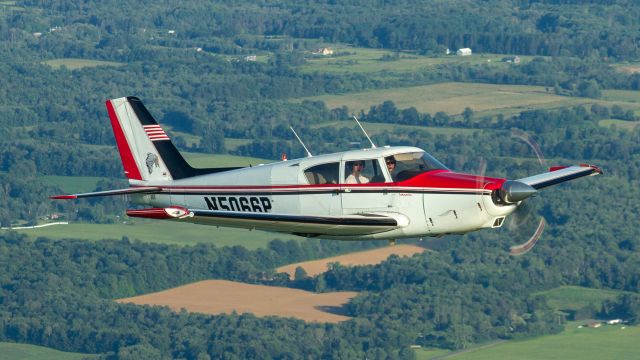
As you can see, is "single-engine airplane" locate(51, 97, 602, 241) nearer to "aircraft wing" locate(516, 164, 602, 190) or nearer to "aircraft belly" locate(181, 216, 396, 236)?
"aircraft belly" locate(181, 216, 396, 236)

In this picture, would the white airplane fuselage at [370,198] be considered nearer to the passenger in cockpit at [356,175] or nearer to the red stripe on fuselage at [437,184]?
the red stripe on fuselage at [437,184]

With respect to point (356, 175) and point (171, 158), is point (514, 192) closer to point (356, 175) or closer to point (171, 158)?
point (356, 175)

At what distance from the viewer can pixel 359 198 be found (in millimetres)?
53594

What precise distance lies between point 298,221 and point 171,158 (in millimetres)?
6923

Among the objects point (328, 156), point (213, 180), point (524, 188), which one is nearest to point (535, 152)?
point (524, 188)

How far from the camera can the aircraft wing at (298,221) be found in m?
52.8

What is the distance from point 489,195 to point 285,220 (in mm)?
6363

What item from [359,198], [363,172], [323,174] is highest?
[363,172]

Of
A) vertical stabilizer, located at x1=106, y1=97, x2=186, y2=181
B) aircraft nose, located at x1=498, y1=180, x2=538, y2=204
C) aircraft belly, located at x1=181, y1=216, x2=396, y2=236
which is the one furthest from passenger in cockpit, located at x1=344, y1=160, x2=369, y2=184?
vertical stabilizer, located at x1=106, y1=97, x2=186, y2=181

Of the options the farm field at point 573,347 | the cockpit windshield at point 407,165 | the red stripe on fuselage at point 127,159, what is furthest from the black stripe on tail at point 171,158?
the farm field at point 573,347

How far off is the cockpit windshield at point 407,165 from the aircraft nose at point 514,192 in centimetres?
255

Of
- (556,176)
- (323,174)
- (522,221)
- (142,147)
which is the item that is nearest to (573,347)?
(556,176)

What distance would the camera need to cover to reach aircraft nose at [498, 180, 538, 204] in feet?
170

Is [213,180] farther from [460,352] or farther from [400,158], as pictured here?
[460,352]
